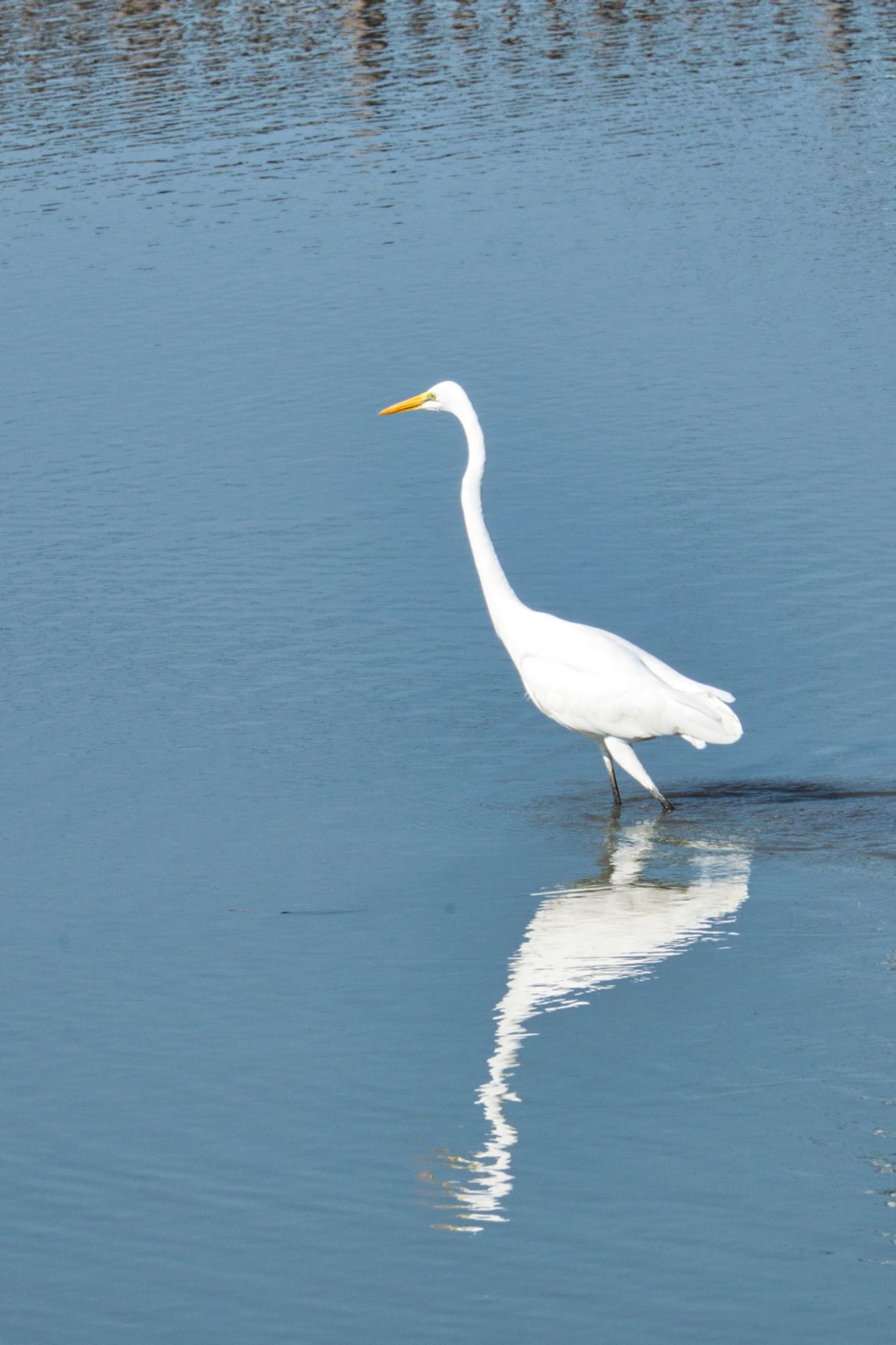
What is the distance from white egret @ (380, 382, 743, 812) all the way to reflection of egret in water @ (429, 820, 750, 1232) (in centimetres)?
64

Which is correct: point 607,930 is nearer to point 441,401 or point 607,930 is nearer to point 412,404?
point 441,401

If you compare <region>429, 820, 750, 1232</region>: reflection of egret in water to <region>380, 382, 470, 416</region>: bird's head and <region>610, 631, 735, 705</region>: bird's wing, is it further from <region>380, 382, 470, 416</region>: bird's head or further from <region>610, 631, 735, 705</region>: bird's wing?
<region>380, 382, 470, 416</region>: bird's head

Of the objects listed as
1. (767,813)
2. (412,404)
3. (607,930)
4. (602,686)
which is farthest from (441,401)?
(607,930)

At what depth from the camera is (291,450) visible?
20.7 meters

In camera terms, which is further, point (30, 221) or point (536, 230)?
point (30, 221)

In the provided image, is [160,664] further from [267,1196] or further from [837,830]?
[267,1196]

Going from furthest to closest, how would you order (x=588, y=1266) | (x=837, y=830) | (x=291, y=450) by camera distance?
(x=291, y=450), (x=837, y=830), (x=588, y=1266)

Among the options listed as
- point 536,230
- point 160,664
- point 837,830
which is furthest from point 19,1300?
point 536,230

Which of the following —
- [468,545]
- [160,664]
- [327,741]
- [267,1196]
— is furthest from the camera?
[468,545]

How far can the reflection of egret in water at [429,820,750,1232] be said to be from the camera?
9508 millimetres

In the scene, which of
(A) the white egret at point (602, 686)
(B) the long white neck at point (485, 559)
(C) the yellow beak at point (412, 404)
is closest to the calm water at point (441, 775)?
(A) the white egret at point (602, 686)

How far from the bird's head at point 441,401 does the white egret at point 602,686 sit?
1.86 feet

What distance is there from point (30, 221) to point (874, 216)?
45.5 feet

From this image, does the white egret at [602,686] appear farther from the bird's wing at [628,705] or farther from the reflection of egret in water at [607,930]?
the reflection of egret in water at [607,930]
